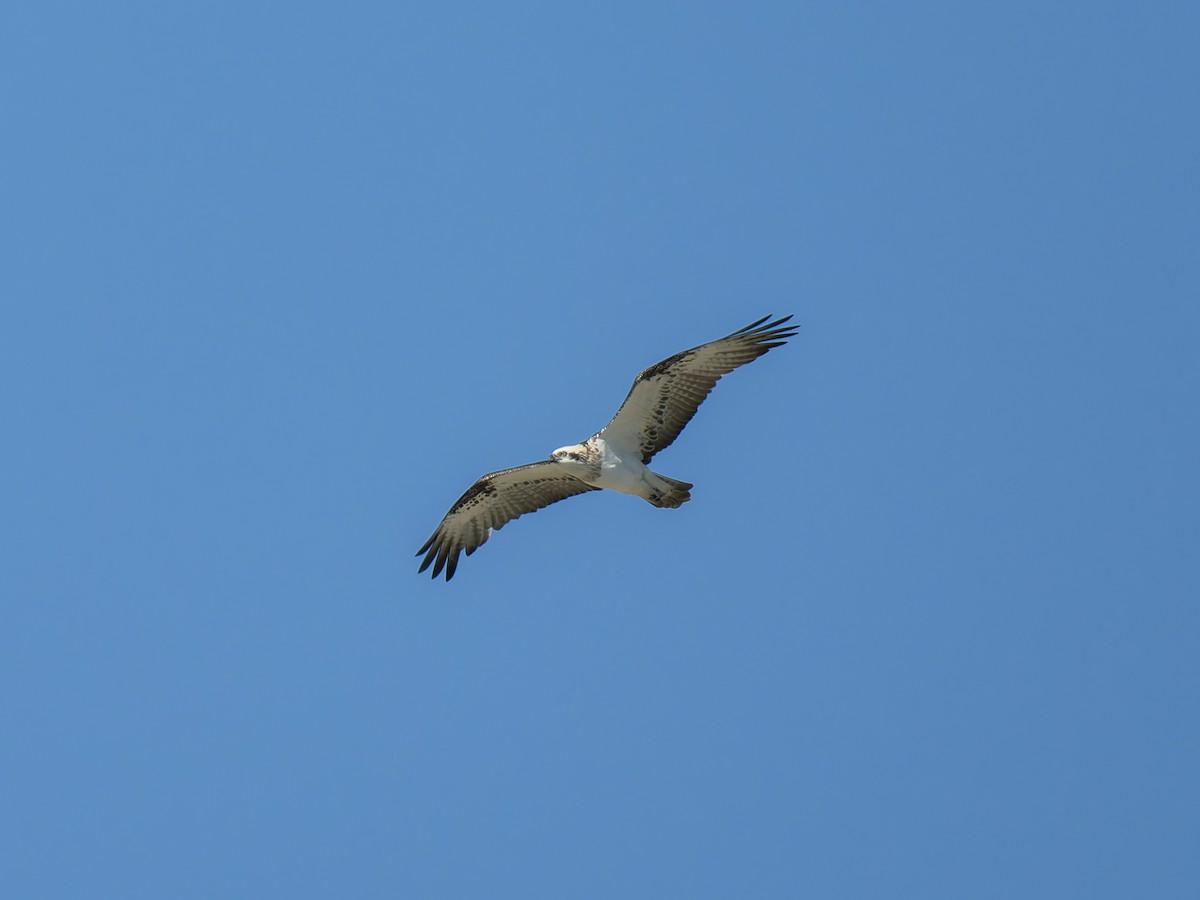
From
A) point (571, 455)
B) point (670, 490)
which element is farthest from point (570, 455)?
point (670, 490)

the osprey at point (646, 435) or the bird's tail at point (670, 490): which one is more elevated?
the osprey at point (646, 435)

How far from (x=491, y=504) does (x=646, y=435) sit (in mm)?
2537

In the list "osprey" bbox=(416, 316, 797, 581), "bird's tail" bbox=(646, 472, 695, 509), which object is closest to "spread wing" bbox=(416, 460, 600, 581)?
"osprey" bbox=(416, 316, 797, 581)

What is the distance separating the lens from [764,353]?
74.5 feet

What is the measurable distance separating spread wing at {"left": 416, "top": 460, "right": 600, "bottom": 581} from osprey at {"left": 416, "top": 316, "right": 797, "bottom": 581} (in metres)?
0.02

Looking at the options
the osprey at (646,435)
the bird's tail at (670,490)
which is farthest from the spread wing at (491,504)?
the bird's tail at (670,490)

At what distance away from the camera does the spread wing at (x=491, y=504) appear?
2344cm

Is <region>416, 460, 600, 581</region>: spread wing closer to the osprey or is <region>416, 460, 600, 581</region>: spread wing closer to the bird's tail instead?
the osprey

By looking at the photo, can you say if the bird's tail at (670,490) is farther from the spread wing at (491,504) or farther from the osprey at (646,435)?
the spread wing at (491,504)

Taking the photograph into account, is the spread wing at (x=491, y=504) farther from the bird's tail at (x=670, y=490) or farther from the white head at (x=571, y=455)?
the bird's tail at (x=670, y=490)

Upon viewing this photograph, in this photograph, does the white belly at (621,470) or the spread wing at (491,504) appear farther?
the spread wing at (491,504)

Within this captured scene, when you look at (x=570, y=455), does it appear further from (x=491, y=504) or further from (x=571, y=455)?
(x=491, y=504)

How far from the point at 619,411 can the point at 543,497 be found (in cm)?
200

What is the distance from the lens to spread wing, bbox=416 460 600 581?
2344cm
